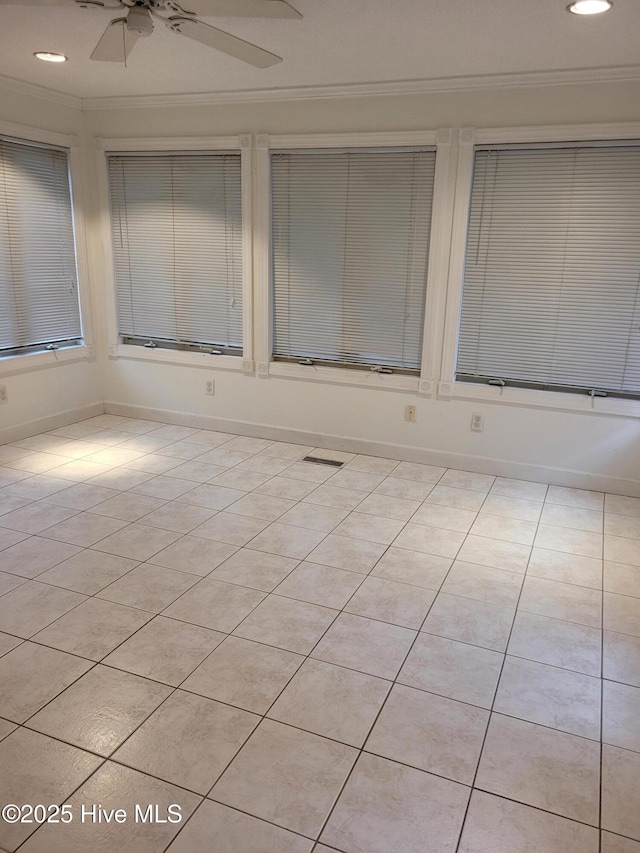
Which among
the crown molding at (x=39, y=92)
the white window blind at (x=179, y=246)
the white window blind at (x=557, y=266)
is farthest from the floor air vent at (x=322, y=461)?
the crown molding at (x=39, y=92)

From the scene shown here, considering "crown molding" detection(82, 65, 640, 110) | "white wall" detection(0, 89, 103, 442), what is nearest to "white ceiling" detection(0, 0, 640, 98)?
"crown molding" detection(82, 65, 640, 110)

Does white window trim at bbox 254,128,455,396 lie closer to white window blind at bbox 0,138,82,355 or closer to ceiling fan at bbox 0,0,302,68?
ceiling fan at bbox 0,0,302,68

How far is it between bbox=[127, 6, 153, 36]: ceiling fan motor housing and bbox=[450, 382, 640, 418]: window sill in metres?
2.69

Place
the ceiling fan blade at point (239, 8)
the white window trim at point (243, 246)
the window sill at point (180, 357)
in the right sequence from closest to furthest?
the ceiling fan blade at point (239, 8), the white window trim at point (243, 246), the window sill at point (180, 357)

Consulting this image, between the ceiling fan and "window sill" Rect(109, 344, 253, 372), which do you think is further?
"window sill" Rect(109, 344, 253, 372)

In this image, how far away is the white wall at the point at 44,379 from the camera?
4.37 m

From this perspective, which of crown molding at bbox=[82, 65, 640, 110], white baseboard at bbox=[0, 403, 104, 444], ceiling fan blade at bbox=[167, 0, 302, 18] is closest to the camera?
ceiling fan blade at bbox=[167, 0, 302, 18]

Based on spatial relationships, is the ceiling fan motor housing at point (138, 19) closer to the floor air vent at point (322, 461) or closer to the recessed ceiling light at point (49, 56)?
the recessed ceiling light at point (49, 56)

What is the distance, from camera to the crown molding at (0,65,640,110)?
3.48 meters

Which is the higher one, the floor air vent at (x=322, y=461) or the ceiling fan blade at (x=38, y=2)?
the ceiling fan blade at (x=38, y=2)

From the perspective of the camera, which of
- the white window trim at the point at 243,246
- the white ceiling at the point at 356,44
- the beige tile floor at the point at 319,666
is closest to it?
the beige tile floor at the point at 319,666

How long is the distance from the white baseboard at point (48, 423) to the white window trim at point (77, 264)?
405mm

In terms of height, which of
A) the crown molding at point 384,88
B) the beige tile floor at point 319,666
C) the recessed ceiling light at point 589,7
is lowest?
the beige tile floor at point 319,666

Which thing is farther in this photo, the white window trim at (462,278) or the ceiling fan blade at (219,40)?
the white window trim at (462,278)
